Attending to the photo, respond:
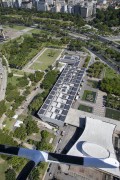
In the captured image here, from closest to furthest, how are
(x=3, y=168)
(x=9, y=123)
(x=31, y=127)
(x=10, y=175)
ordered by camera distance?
(x=10, y=175) → (x=3, y=168) → (x=31, y=127) → (x=9, y=123)

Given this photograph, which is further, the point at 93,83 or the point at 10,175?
the point at 93,83

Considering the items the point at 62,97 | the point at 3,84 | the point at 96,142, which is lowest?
the point at 96,142

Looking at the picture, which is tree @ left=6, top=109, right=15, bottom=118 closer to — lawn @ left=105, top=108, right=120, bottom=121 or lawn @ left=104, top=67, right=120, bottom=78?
lawn @ left=105, top=108, right=120, bottom=121

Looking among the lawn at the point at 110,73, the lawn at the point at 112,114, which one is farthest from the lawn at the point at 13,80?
the lawn at the point at 112,114

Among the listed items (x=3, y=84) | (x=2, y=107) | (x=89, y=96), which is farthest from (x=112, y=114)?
(x=3, y=84)

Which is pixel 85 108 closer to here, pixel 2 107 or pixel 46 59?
pixel 2 107
